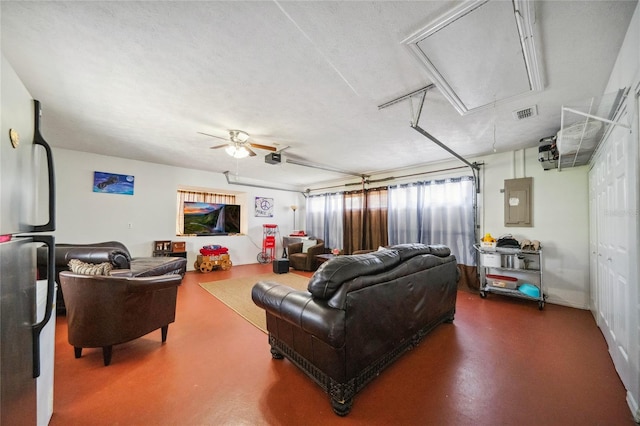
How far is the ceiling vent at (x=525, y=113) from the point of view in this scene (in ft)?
8.33

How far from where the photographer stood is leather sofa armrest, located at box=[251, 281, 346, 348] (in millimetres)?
1433

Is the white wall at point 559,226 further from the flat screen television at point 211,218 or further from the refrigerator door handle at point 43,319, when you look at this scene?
the flat screen television at point 211,218

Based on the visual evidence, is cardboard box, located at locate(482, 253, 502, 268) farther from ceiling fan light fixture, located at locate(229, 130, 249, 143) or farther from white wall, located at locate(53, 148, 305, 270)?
white wall, located at locate(53, 148, 305, 270)

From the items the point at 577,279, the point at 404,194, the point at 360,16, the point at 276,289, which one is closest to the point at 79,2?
the point at 360,16

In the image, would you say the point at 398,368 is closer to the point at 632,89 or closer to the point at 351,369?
the point at 351,369

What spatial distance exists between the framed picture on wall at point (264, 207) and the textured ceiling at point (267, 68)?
3.59m

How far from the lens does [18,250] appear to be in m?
0.72

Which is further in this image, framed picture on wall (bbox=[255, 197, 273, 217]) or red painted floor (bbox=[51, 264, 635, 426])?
framed picture on wall (bbox=[255, 197, 273, 217])

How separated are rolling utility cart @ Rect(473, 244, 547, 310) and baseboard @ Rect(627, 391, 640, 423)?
2090 millimetres

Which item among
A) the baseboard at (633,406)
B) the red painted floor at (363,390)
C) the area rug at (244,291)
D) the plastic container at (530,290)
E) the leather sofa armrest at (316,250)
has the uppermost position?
the leather sofa armrest at (316,250)

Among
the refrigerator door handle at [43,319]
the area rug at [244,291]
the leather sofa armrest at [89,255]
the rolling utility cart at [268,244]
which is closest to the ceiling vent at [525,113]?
the area rug at [244,291]

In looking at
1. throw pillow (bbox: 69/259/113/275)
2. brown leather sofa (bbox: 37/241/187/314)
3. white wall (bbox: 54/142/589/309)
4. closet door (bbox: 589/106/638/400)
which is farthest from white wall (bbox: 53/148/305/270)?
closet door (bbox: 589/106/638/400)

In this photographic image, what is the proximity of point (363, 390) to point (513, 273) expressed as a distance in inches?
144

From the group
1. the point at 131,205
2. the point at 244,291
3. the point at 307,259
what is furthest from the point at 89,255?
the point at 307,259
